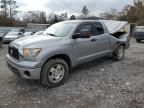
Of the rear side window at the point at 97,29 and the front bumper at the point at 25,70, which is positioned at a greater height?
the rear side window at the point at 97,29

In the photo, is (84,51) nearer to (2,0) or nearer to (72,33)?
(72,33)

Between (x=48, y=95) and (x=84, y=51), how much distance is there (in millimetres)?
1888

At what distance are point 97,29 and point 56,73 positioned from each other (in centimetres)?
233

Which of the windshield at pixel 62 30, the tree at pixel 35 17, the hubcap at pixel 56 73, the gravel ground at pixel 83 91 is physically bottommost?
the gravel ground at pixel 83 91

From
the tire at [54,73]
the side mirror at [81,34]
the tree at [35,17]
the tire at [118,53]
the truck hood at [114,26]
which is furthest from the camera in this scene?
the tree at [35,17]

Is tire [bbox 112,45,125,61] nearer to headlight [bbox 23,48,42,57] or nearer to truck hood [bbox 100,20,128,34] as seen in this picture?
truck hood [bbox 100,20,128,34]

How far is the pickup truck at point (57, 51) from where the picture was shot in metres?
4.46

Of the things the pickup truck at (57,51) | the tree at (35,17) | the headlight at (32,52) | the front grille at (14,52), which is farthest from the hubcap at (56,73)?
the tree at (35,17)

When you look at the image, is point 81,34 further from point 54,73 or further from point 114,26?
point 114,26

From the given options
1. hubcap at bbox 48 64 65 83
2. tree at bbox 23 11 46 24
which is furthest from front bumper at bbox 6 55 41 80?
tree at bbox 23 11 46 24

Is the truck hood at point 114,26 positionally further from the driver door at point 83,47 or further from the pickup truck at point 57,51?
the driver door at point 83,47

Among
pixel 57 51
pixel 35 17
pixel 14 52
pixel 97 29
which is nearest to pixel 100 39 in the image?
pixel 97 29

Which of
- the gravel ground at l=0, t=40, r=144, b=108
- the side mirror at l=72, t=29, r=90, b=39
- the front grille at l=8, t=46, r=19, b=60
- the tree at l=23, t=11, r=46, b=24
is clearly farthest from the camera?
the tree at l=23, t=11, r=46, b=24

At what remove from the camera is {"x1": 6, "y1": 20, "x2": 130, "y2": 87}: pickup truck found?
14.6ft
